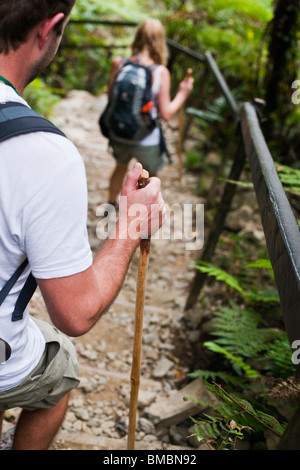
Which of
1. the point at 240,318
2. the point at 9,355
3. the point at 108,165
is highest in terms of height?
the point at 9,355

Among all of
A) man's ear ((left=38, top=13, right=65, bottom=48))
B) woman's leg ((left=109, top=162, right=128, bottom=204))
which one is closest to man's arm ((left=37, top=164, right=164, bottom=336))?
man's ear ((left=38, top=13, right=65, bottom=48))

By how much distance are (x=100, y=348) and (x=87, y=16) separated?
26.8ft

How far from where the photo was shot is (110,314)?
3.29 meters

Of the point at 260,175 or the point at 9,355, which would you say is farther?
the point at 260,175

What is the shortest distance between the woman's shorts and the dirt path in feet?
2.80

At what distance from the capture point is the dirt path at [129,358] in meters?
2.38

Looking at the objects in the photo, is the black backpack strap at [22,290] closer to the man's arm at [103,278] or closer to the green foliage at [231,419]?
the man's arm at [103,278]

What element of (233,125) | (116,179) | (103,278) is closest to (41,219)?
(103,278)

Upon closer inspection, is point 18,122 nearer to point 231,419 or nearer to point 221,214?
point 231,419

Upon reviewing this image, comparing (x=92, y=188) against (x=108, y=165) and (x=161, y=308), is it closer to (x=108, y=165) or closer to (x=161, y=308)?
(x=108, y=165)

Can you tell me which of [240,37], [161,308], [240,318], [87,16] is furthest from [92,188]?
[87,16]

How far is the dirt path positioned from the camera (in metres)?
2.38

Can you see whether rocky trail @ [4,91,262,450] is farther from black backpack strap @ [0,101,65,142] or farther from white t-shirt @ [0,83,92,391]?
black backpack strap @ [0,101,65,142]

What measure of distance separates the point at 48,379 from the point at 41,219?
0.80m
